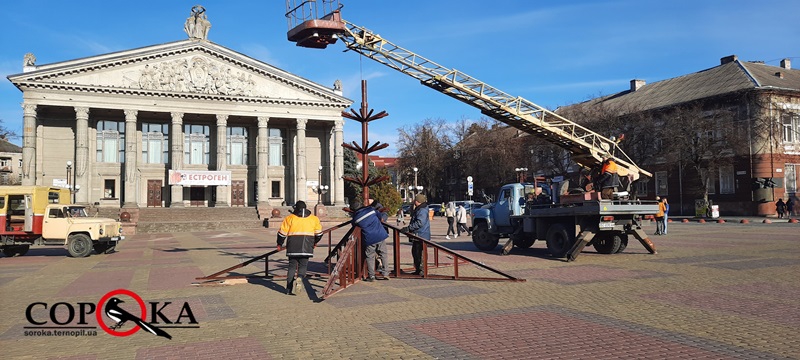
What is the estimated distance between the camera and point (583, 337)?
22.7 feet

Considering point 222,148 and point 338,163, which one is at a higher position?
point 222,148

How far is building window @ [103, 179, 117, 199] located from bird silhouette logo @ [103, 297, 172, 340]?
53485mm

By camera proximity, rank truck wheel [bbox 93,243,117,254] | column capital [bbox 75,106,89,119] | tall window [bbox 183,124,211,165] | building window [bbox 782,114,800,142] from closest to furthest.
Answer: truck wheel [bbox 93,243,117,254] < building window [bbox 782,114,800,142] < column capital [bbox 75,106,89,119] < tall window [bbox 183,124,211,165]

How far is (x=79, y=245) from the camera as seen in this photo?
21.0 metres

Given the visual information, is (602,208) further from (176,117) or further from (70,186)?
(176,117)

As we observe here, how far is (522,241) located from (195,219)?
124 ft

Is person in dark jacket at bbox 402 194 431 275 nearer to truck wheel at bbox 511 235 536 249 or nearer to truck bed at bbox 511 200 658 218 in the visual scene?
truck bed at bbox 511 200 658 218

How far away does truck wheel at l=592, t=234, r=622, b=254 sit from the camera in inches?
691

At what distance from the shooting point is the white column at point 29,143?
51.7 metres

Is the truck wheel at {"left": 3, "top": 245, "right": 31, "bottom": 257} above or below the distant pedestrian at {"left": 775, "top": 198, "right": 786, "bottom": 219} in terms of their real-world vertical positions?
below

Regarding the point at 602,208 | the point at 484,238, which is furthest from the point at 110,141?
the point at 602,208

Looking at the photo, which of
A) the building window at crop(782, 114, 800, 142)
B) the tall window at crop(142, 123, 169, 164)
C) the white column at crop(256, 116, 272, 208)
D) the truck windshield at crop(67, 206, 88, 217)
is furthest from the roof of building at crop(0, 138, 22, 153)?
the building window at crop(782, 114, 800, 142)

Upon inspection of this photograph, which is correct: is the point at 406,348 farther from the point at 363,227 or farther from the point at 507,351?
the point at 363,227

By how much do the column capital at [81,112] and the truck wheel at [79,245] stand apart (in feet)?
123
